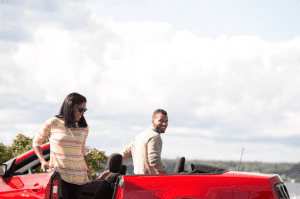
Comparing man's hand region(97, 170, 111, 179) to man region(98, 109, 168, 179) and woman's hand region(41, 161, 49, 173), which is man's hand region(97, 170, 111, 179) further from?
woman's hand region(41, 161, 49, 173)

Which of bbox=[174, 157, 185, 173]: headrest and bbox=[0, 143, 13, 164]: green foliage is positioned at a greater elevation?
bbox=[0, 143, 13, 164]: green foliage

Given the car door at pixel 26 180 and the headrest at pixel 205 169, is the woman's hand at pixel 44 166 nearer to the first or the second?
the car door at pixel 26 180

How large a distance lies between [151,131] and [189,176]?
43.9 inches

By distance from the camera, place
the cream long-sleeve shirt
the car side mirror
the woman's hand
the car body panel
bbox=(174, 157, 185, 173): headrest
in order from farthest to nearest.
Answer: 1. the cream long-sleeve shirt
2. bbox=(174, 157, 185, 173): headrest
3. the car side mirror
4. the woman's hand
5. the car body panel

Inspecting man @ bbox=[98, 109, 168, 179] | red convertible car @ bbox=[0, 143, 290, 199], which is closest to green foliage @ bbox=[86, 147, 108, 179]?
man @ bbox=[98, 109, 168, 179]

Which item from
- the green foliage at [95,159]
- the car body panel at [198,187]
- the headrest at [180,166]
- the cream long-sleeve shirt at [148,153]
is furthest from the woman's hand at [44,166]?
the green foliage at [95,159]

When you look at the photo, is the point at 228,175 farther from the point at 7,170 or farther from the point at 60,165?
the point at 7,170

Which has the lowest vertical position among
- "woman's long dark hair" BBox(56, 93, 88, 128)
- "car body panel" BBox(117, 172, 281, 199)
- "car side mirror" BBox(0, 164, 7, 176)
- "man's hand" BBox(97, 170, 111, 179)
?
"car body panel" BBox(117, 172, 281, 199)

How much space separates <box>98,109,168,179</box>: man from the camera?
555cm

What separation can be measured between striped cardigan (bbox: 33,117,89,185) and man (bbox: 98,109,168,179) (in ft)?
2.40

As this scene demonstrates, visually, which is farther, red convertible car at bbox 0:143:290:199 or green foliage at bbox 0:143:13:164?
green foliage at bbox 0:143:13:164

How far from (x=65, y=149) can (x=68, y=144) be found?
2.4 inches

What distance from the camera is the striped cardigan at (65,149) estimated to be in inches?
192

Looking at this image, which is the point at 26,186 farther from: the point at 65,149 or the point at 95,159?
the point at 95,159
